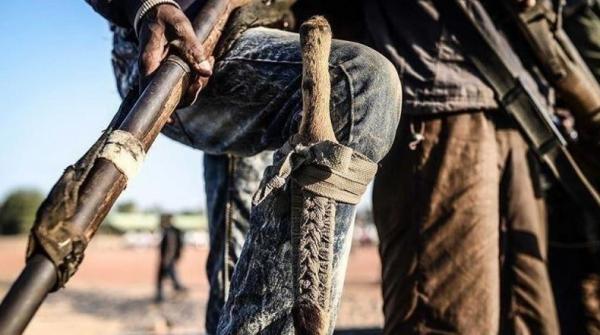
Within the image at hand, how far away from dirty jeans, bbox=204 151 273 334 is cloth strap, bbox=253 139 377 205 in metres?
0.99

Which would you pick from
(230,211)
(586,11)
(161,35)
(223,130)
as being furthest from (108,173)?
(586,11)

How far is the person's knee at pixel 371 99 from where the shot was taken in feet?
4.59

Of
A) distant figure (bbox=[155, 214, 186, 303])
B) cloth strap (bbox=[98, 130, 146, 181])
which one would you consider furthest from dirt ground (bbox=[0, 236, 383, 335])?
cloth strap (bbox=[98, 130, 146, 181])

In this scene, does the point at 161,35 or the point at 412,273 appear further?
the point at 412,273

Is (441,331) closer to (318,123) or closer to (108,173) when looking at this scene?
(318,123)

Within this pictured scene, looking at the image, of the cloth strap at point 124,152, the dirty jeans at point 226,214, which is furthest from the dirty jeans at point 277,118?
the dirty jeans at point 226,214

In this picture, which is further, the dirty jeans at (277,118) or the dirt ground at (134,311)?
the dirt ground at (134,311)

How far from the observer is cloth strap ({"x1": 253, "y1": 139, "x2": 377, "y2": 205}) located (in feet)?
4.16

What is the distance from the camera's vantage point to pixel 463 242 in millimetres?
2184

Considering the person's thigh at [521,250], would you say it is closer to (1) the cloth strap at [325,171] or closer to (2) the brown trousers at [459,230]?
(2) the brown trousers at [459,230]

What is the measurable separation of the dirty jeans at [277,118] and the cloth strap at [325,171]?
46 millimetres

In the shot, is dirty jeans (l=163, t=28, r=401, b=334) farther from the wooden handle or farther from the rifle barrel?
the rifle barrel

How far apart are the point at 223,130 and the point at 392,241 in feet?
2.76

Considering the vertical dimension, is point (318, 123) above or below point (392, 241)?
above
